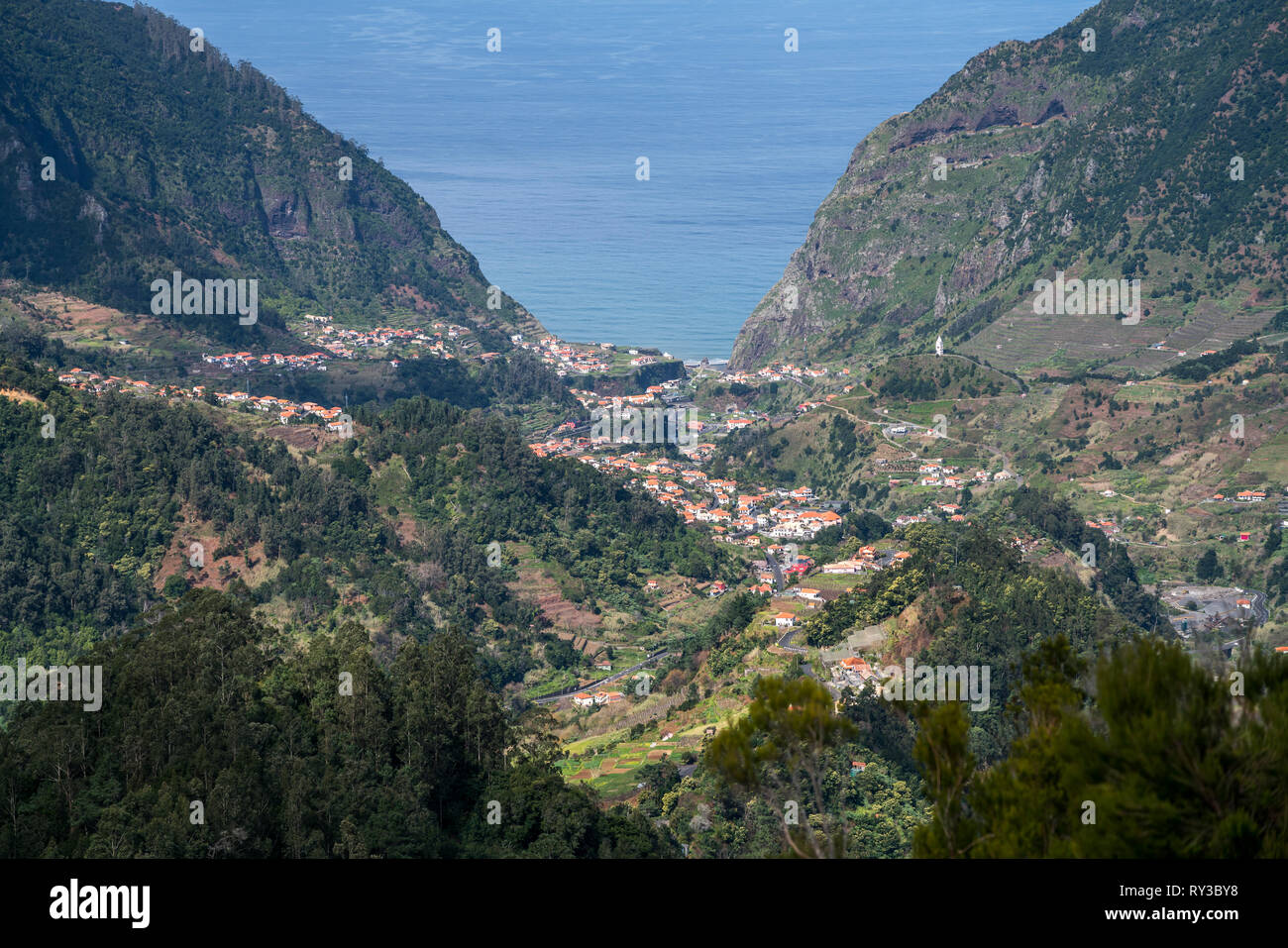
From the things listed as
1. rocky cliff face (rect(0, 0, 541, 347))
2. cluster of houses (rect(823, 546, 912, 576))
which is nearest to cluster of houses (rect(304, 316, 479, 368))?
rocky cliff face (rect(0, 0, 541, 347))

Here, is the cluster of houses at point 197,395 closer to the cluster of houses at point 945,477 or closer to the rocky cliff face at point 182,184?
the rocky cliff face at point 182,184

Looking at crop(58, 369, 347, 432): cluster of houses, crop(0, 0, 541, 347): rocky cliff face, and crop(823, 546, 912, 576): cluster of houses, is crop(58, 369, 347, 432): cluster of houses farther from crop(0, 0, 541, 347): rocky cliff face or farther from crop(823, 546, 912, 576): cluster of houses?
crop(0, 0, 541, 347): rocky cliff face

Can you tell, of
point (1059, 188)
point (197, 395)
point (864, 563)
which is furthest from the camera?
point (1059, 188)

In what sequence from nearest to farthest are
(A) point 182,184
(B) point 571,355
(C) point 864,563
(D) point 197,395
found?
(C) point 864,563
(D) point 197,395
(B) point 571,355
(A) point 182,184

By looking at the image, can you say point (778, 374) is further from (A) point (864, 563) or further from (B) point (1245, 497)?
(A) point (864, 563)

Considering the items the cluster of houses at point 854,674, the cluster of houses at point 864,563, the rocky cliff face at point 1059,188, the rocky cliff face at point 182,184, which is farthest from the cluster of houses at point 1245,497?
the rocky cliff face at point 182,184

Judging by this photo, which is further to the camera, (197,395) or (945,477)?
(945,477)

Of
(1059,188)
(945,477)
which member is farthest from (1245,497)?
(1059,188)
